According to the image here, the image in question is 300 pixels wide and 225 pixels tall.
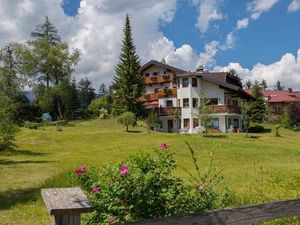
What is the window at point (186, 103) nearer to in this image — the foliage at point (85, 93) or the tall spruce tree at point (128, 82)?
the tall spruce tree at point (128, 82)

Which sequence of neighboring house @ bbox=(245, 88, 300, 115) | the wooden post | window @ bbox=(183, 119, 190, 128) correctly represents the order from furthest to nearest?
neighboring house @ bbox=(245, 88, 300, 115) → window @ bbox=(183, 119, 190, 128) → the wooden post

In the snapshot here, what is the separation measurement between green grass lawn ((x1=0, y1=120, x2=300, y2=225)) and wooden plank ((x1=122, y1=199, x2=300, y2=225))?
88.1 inches

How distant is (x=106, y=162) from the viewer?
6980 mm

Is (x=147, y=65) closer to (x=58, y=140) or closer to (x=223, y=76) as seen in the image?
(x=223, y=76)

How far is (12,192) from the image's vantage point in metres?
14.6

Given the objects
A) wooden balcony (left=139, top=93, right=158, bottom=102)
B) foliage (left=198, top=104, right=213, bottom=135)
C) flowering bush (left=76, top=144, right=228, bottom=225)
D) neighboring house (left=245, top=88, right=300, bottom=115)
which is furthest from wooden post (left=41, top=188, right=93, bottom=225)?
neighboring house (left=245, top=88, right=300, bottom=115)

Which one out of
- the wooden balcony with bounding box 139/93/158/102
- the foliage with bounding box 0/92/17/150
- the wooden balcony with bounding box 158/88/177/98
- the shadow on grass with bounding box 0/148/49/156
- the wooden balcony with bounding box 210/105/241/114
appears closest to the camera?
the foliage with bounding box 0/92/17/150

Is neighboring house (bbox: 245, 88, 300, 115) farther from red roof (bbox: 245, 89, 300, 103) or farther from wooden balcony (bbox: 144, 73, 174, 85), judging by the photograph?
wooden balcony (bbox: 144, 73, 174, 85)

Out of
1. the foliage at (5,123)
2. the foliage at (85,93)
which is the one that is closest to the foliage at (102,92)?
the foliage at (85,93)

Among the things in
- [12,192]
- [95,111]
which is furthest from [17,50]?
[12,192]

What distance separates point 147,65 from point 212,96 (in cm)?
1106

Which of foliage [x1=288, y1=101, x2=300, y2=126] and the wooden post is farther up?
foliage [x1=288, y1=101, x2=300, y2=126]

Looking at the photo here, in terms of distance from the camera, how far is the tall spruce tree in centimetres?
5778

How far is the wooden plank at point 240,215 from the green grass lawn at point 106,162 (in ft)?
7.34
